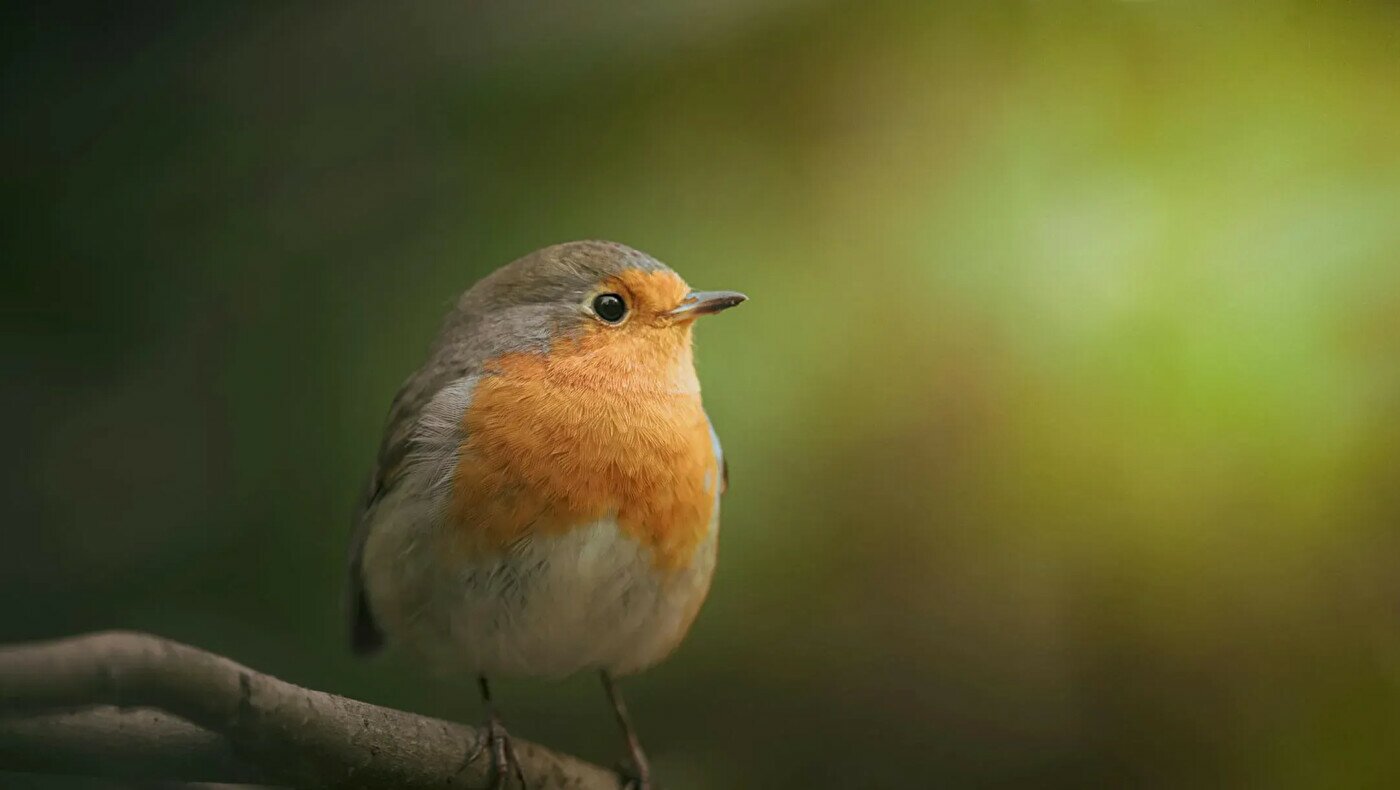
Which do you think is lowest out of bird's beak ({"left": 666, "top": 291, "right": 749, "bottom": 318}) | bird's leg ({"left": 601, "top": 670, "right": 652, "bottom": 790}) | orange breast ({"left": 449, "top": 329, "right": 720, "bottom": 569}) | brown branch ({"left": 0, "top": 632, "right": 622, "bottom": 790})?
bird's leg ({"left": 601, "top": 670, "right": 652, "bottom": 790})

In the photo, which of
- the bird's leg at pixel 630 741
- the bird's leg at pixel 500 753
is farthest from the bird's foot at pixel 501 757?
the bird's leg at pixel 630 741

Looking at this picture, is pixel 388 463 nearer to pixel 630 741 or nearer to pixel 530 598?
pixel 530 598

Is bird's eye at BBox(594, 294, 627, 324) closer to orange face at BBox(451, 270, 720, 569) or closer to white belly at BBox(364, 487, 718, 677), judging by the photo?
orange face at BBox(451, 270, 720, 569)

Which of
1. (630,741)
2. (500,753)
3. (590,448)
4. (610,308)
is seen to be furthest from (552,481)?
(630,741)

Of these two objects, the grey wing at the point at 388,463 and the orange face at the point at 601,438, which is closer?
the orange face at the point at 601,438

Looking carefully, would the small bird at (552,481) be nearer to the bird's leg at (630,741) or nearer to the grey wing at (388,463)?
the grey wing at (388,463)

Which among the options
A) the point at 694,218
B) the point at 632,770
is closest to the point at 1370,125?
the point at 694,218

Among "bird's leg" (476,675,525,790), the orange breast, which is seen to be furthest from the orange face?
"bird's leg" (476,675,525,790)
